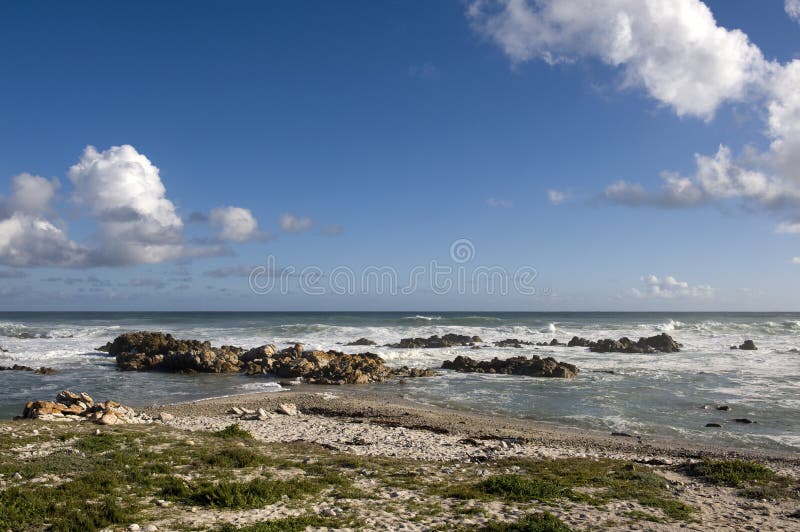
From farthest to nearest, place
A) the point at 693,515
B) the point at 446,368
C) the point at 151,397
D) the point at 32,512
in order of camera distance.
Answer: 1. the point at 446,368
2. the point at 151,397
3. the point at 693,515
4. the point at 32,512

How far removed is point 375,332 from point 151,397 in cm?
4164

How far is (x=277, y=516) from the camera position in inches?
342

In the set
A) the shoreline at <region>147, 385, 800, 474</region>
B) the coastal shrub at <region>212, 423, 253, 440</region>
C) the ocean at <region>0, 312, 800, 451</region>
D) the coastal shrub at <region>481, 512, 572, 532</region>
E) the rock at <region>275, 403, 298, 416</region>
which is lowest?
the ocean at <region>0, 312, 800, 451</region>

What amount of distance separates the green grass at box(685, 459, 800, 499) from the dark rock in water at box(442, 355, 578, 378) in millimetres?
19582

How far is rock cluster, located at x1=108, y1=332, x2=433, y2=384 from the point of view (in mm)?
31391

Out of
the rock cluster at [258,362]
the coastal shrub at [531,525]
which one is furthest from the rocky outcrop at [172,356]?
the coastal shrub at [531,525]

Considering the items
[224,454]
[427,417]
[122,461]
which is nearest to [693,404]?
[427,417]

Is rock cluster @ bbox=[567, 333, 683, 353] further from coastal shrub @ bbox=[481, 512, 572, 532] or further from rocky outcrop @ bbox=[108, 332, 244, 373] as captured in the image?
coastal shrub @ bbox=[481, 512, 572, 532]

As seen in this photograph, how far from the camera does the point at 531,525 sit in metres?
8.25

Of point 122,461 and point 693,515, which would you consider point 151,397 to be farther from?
point 693,515

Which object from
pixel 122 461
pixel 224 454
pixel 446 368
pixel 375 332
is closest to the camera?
pixel 122 461

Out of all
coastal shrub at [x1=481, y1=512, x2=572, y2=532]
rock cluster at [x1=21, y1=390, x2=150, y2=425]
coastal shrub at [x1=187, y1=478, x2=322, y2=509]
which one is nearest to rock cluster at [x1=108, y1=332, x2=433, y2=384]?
rock cluster at [x1=21, y1=390, x2=150, y2=425]

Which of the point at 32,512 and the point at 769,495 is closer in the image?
the point at 32,512

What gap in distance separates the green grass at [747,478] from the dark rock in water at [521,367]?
64.2 feet
